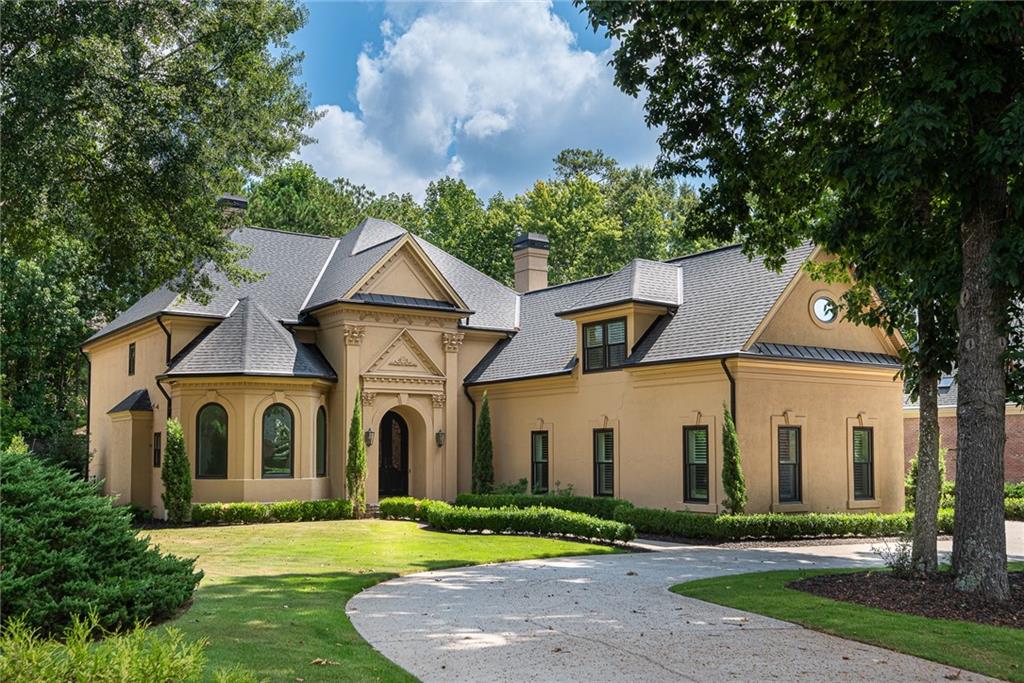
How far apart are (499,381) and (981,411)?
723 inches

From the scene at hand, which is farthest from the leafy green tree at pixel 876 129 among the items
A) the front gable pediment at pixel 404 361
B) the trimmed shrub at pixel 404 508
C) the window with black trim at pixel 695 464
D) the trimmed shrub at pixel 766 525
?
the front gable pediment at pixel 404 361

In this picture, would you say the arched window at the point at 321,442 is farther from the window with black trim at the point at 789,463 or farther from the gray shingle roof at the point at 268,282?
the window with black trim at the point at 789,463

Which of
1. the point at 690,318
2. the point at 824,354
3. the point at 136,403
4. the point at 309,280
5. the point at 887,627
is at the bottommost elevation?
the point at 887,627

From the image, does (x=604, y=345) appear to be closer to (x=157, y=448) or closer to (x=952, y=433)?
(x=157, y=448)

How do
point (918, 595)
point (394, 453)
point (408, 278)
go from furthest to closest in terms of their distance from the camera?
point (394, 453) < point (408, 278) < point (918, 595)

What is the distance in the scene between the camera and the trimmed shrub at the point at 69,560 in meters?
9.32

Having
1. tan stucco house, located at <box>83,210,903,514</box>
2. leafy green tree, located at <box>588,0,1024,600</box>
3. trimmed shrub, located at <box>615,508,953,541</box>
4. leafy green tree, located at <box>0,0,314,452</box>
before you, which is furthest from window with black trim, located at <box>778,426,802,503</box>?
leafy green tree, located at <box>0,0,314,452</box>

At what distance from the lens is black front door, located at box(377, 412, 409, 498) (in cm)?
3150

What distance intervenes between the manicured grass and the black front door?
16.8 feet

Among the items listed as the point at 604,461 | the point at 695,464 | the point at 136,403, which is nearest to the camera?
the point at 695,464

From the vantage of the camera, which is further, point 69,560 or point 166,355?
point 166,355

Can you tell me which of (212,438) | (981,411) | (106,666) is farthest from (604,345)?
(106,666)

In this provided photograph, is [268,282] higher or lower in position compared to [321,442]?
higher

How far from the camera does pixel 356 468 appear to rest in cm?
2741
